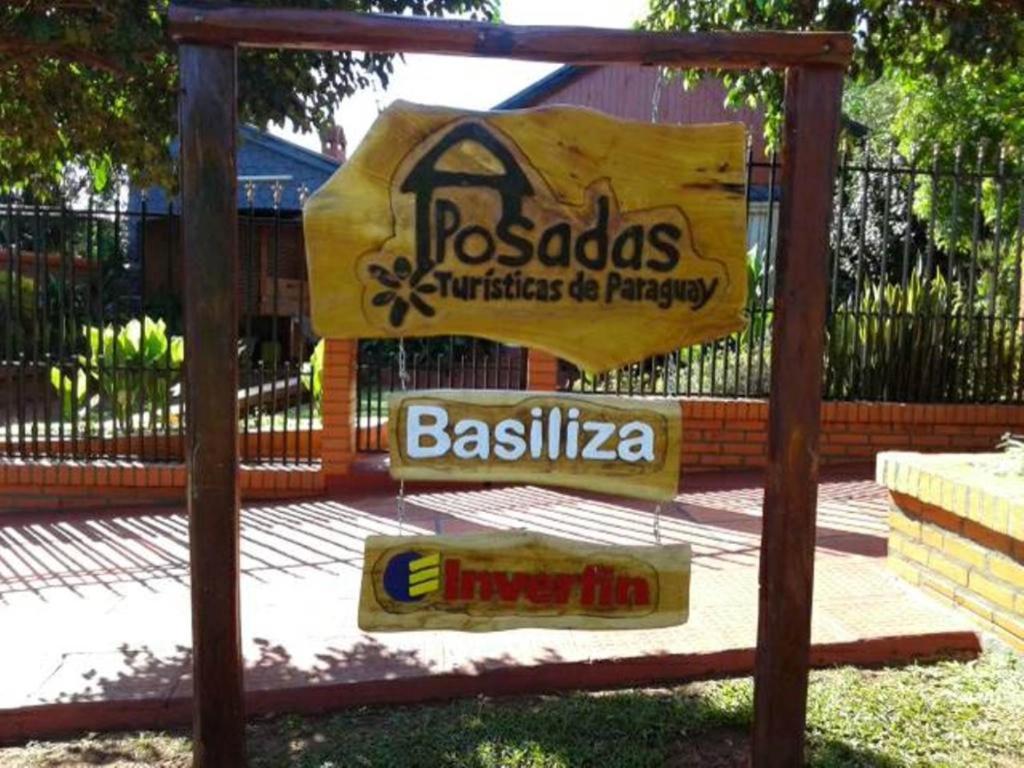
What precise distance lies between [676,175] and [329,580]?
3069mm

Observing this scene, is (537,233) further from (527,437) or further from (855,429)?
(855,429)

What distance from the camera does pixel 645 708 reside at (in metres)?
3.50

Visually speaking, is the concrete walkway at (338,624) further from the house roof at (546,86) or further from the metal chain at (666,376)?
the house roof at (546,86)

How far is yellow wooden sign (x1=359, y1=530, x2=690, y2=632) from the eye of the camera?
2.85 meters

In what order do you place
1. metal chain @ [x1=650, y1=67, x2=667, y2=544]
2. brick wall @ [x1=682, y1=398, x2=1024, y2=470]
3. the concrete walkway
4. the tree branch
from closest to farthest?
1. metal chain @ [x1=650, y1=67, x2=667, y2=544]
2. the concrete walkway
3. the tree branch
4. brick wall @ [x1=682, y1=398, x2=1024, y2=470]

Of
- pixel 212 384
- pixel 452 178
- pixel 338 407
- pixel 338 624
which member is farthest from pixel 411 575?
pixel 338 407

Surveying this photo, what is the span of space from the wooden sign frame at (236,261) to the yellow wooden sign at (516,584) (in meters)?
0.33

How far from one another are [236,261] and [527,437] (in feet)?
3.11

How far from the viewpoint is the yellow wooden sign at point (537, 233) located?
2766mm

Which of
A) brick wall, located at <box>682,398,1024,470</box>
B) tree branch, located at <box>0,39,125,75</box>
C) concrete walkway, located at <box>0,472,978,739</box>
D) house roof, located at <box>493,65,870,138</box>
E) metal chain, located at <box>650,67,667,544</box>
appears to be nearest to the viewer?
metal chain, located at <box>650,67,667,544</box>

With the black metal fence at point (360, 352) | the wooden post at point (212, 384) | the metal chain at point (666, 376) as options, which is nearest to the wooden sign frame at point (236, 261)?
the wooden post at point (212, 384)

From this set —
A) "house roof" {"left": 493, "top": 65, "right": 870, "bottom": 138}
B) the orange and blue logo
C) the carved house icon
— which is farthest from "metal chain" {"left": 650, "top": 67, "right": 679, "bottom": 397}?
"house roof" {"left": 493, "top": 65, "right": 870, "bottom": 138}

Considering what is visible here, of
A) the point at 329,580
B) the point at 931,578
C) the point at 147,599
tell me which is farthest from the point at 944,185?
the point at 147,599

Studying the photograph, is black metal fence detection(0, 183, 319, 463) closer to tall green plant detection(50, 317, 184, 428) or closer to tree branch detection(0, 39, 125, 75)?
tall green plant detection(50, 317, 184, 428)
